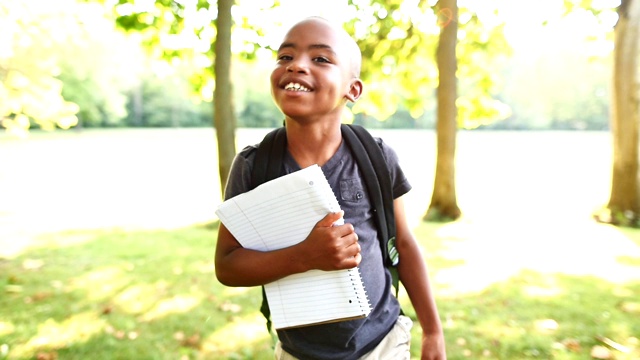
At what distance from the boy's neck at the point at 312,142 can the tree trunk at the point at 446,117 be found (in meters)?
7.19

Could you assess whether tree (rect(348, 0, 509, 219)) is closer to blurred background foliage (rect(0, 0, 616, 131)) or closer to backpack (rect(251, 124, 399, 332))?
blurred background foliage (rect(0, 0, 616, 131))

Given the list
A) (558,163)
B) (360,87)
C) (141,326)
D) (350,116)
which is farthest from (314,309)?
(558,163)

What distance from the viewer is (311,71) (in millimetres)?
1330

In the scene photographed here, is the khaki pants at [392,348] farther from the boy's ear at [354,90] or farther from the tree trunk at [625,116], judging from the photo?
the tree trunk at [625,116]

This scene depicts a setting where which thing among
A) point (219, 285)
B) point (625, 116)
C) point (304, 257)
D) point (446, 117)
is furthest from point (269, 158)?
point (625, 116)

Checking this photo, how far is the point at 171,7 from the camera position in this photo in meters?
6.95

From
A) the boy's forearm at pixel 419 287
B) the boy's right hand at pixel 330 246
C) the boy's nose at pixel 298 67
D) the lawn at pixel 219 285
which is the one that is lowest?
the lawn at pixel 219 285

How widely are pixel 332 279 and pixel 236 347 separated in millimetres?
2673

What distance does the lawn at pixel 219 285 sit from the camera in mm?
3701

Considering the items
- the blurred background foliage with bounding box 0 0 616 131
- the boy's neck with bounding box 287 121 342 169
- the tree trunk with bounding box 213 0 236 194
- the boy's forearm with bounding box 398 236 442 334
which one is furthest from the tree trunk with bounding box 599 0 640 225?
the boy's neck with bounding box 287 121 342 169

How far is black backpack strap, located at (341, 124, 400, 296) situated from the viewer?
4.92 ft

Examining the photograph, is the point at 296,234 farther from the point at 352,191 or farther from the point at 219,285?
the point at 219,285

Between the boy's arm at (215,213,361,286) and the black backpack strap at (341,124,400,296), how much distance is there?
27cm

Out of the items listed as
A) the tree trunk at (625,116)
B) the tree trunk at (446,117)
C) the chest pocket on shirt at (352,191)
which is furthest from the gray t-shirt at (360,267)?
the tree trunk at (625,116)
